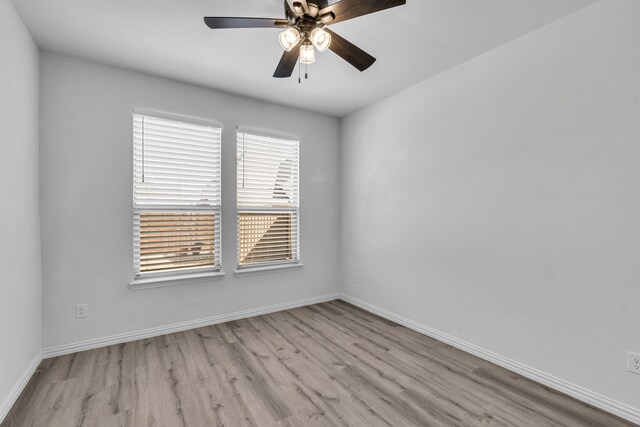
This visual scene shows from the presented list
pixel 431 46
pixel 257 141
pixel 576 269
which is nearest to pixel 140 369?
pixel 257 141

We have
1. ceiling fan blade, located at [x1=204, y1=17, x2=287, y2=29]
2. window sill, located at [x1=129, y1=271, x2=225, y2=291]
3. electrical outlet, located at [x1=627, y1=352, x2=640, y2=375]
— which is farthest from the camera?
window sill, located at [x1=129, y1=271, x2=225, y2=291]

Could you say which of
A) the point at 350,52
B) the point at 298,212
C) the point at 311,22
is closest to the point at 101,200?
the point at 298,212

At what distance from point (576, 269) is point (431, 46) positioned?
2.08 meters

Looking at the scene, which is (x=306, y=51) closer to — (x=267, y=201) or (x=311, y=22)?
(x=311, y=22)

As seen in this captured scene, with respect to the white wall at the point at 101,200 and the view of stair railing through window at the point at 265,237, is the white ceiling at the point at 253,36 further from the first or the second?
the view of stair railing through window at the point at 265,237

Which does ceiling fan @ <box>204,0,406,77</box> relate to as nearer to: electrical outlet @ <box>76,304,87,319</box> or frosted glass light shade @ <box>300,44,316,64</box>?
frosted glass light shade @ <box>300,44,316,64</box>

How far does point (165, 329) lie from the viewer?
10.4 feet

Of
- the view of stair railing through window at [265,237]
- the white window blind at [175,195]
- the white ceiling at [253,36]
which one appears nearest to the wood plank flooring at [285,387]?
the white window blind at [175,195]

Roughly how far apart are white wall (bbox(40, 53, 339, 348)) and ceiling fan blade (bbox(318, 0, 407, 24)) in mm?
1785

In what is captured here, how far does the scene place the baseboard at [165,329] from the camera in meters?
2.70

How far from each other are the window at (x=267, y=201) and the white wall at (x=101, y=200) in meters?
0.16

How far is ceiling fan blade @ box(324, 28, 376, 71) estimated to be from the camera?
1.93 meters

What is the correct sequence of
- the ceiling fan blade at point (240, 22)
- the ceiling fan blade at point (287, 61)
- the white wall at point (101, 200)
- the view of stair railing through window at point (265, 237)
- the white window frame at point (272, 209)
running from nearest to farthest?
the ceiling fan blade at point (240, 22), the ceiling fan blade at point (287, 61), the white wall at point (101, 200), the white window frame at point (272, 209), the view of stair railing through window at point (265, 237)

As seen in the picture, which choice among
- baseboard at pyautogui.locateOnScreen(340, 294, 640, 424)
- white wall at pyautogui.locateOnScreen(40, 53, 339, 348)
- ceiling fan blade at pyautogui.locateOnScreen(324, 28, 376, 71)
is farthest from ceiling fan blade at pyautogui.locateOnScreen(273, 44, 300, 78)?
baseboard at pyautogui.locateOnScreen(340, 294, 640, 424)
